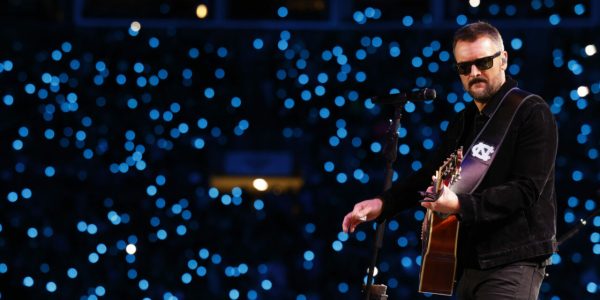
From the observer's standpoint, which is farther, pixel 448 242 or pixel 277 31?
pixel 277 31

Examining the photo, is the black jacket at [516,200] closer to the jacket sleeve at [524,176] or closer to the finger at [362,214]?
the jacket sleeve at [524,176]

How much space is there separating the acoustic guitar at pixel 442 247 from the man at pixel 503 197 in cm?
3

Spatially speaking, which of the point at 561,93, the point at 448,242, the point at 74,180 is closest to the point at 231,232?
the point at 74,180

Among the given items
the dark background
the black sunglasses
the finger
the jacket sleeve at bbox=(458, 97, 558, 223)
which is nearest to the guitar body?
the jacket sleeve at bbox=(458, 97, 558, 223)

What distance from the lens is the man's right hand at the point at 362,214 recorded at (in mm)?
2645

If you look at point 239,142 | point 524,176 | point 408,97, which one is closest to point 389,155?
point 408,97

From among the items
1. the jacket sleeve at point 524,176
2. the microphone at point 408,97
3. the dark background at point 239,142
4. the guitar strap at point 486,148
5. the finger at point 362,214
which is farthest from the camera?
the dark background at point 239,142

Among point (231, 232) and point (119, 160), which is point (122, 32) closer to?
point (119, 160)

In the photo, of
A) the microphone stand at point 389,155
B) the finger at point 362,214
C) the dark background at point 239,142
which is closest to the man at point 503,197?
the finger at point 362,214

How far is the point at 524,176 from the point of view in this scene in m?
2.29

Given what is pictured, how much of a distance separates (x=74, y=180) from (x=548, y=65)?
333cm

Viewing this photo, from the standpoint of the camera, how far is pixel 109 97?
22.0 ft

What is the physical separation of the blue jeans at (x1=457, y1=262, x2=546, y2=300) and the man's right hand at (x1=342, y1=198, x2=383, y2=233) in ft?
1.30

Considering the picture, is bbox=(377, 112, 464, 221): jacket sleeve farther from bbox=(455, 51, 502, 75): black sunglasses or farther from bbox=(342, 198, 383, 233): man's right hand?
bbox=(455, 51, 502, 75): black sunglasses
